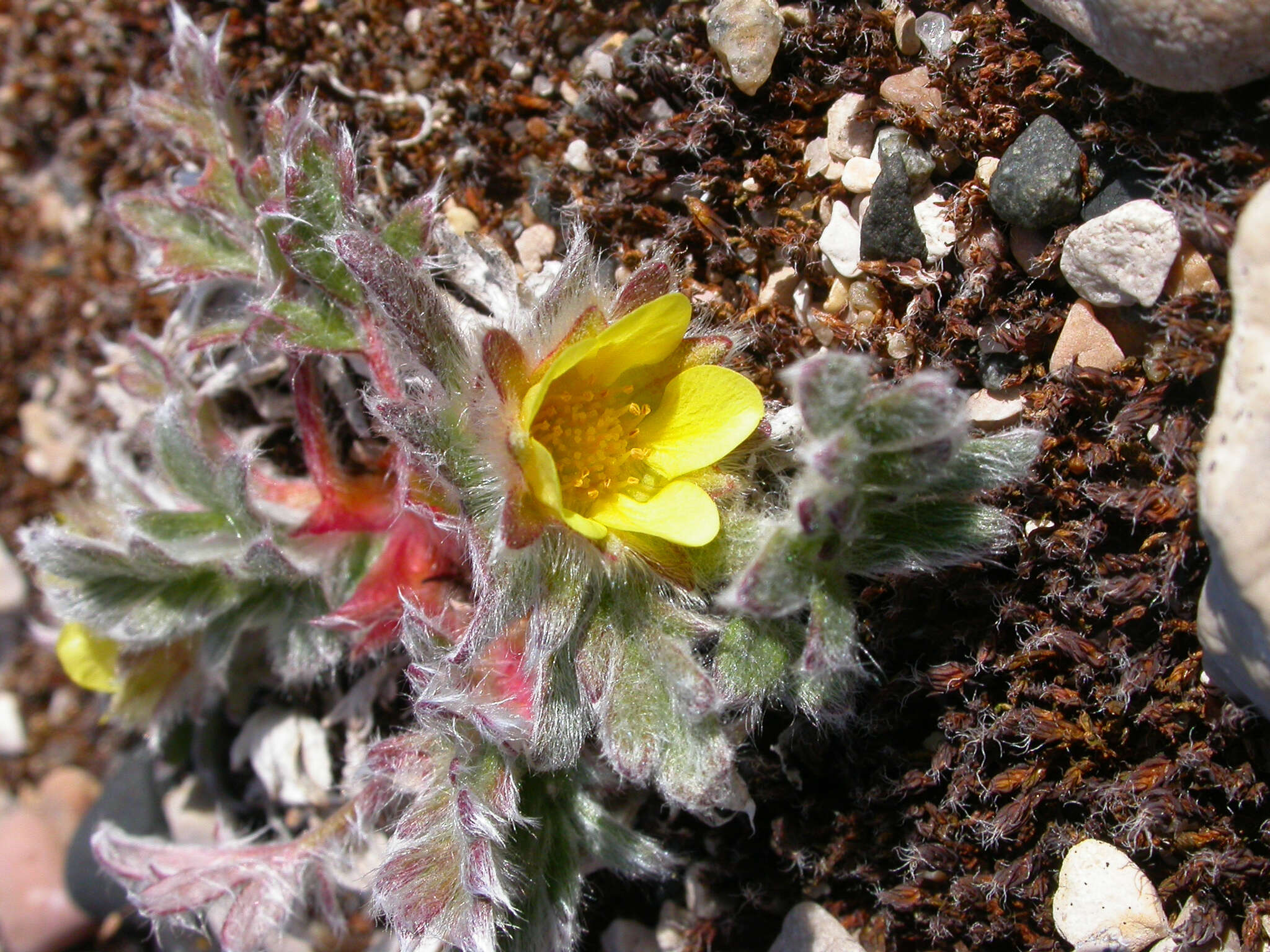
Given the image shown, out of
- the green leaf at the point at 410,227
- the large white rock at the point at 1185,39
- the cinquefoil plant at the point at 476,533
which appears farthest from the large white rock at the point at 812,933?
the large white rock at the point at 1185,39

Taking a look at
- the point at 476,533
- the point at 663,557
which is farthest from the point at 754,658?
the point at 476,533

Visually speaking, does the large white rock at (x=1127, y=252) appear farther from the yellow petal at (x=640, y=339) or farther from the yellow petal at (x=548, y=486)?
the yellow petal at (x=548, y=486)

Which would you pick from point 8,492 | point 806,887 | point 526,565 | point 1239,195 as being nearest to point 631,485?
point 526,565

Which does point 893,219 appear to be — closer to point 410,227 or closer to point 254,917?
point 410,227

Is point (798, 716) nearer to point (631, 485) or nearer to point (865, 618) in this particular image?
point (865, 618)

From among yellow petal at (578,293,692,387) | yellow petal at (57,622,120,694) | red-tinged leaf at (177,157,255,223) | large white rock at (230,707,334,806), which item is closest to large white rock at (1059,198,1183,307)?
yellow petal at (578,293,692,387)

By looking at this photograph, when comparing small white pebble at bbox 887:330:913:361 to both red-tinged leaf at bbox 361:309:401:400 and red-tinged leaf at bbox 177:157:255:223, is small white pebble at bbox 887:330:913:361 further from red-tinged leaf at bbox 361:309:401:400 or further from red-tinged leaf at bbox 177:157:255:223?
red-tinged leaf at bbox 177:157:255:223
